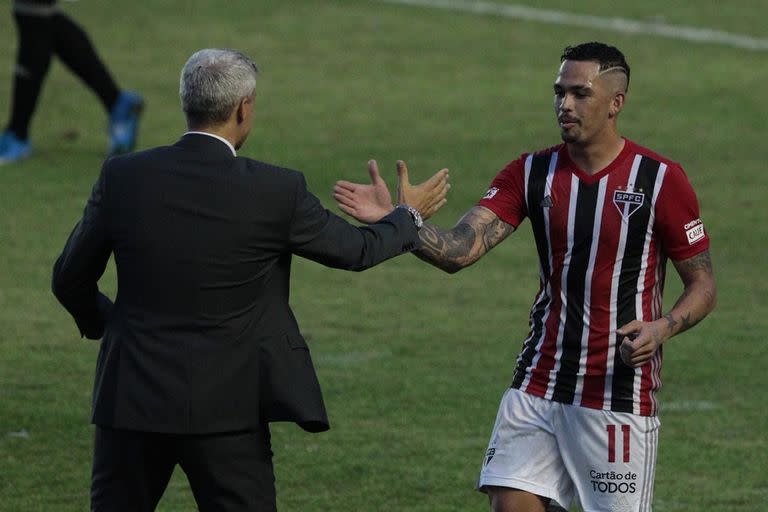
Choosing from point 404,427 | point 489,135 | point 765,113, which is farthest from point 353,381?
point 765,113

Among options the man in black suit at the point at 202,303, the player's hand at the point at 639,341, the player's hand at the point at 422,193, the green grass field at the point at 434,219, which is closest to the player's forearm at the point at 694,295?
the player's hand at the point at 639,341

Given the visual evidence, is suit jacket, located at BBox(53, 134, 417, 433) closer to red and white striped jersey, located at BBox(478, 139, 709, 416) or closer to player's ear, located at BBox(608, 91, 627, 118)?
red and white striped jersey, located at BBox(478, 139, 709, 416)

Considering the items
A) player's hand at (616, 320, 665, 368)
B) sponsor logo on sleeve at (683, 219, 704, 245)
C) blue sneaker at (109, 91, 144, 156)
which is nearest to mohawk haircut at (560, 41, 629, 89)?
sponsor logo on sleeve at (683, 219, 704, 245)

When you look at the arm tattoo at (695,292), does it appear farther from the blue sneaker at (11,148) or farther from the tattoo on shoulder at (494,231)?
the blue sneaker at (11,148)

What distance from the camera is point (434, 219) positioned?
1484 centimetres

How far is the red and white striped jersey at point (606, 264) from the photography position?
21.8 feet

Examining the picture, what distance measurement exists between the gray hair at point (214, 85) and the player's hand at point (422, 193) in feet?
2.75

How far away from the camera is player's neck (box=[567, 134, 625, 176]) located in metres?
6.75

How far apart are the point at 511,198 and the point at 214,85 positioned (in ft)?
4.91

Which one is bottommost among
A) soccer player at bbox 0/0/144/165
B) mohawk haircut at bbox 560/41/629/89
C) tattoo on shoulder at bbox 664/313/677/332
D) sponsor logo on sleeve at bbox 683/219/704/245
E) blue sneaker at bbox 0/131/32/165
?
tattoo on shoulder at bbox 664/313/677/332

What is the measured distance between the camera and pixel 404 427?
31.8 feet

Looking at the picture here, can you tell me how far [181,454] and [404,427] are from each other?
3.88 metres

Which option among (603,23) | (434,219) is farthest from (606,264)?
(603,23)

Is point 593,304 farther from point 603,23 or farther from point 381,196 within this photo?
point 603,23
